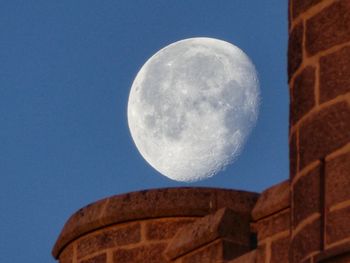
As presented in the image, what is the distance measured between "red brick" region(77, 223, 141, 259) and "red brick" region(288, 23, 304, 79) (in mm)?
2594

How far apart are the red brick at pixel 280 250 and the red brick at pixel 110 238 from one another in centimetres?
158

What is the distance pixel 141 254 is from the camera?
27.0ft

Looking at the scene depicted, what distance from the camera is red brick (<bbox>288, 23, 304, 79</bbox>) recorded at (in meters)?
5.86

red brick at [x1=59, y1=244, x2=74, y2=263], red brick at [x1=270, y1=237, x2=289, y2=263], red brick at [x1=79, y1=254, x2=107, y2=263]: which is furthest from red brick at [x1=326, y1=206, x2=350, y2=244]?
red brick at [x1=59, y1=244, x2=74, y2=263]

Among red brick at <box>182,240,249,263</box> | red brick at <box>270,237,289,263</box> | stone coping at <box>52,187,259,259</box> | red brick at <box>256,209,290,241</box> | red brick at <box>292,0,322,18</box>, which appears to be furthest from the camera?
stone coping at <box>52,187,259,259</box>

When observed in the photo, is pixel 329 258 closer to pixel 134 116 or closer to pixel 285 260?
pixel 285 260

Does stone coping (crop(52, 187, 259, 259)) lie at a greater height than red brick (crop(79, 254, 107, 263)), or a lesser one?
greater

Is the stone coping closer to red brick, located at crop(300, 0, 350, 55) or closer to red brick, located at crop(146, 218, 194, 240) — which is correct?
red brick, located at crop(146, 218, 194, 240)

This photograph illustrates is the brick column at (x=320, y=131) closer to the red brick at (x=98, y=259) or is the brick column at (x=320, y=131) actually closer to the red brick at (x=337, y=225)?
the red brick at (x=337, y=225)

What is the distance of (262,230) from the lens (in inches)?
277

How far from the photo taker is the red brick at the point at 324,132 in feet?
18.0

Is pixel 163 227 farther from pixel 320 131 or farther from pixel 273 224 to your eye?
pixel 320 131

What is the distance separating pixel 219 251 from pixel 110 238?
1.35 metres

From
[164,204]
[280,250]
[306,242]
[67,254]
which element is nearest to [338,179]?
[306,242]
